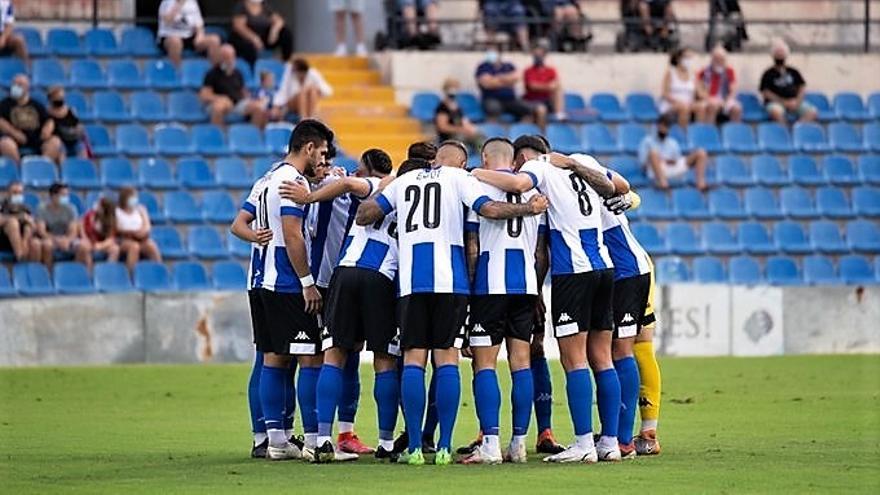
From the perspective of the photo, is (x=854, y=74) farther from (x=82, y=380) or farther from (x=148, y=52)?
(x=82, y=380)

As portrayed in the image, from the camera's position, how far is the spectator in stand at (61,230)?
950 inches

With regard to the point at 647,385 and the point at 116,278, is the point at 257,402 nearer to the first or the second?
the point at 647,385

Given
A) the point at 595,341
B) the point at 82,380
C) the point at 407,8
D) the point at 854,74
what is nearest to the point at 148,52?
the point at 407,8

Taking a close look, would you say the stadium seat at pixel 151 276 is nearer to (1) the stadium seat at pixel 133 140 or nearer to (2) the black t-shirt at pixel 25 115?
(1) the stadium seat at pixel 133 140

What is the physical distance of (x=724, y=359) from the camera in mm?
24250

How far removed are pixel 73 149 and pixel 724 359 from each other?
895cm

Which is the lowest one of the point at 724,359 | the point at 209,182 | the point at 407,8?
the point at 724,359

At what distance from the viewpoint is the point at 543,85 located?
28656 millimetres

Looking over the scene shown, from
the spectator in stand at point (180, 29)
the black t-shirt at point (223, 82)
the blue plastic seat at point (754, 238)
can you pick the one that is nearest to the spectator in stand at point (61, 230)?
the black t-shirt at point (223, 82)

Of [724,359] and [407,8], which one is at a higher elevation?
[407,8]

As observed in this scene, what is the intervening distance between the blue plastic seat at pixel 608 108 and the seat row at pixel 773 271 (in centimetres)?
299

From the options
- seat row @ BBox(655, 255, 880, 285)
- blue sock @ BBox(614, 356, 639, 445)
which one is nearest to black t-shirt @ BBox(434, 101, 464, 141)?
seat row @ BBox(655, 255, 880, 285)

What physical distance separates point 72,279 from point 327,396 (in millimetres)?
11603

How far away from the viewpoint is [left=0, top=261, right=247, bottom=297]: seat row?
23797 mm
